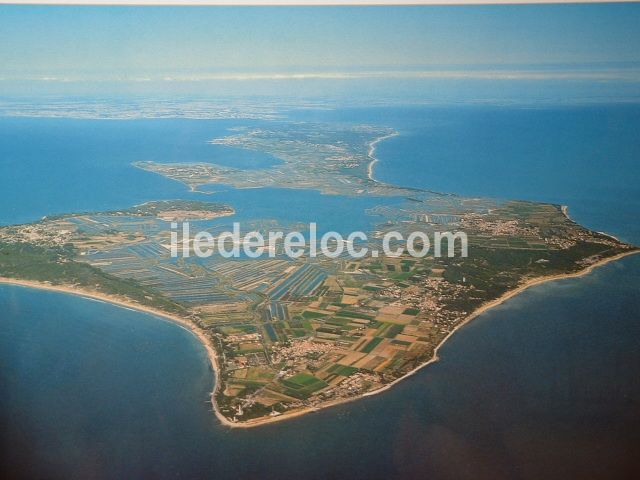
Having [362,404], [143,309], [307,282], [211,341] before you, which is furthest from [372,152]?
[362,404]

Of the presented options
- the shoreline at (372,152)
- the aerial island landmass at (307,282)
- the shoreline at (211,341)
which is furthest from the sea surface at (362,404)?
the shoreline at (372,152)

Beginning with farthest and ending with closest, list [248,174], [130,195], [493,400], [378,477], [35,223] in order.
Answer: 1. [248,174]
2. [130,195]
3. [35,223]
4. [493,400]
5. [378,477]

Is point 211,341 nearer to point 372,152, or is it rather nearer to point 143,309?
point 143,309

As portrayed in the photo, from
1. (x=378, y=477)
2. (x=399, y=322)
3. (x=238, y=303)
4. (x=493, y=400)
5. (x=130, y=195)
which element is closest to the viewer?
(x=378, y=477)

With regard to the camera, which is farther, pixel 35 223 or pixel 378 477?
pixel 35 223

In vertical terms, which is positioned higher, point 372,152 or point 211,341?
point 372,152

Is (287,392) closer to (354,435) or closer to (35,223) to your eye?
(354,435)

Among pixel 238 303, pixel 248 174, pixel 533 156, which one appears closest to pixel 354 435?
pixel 238 303
